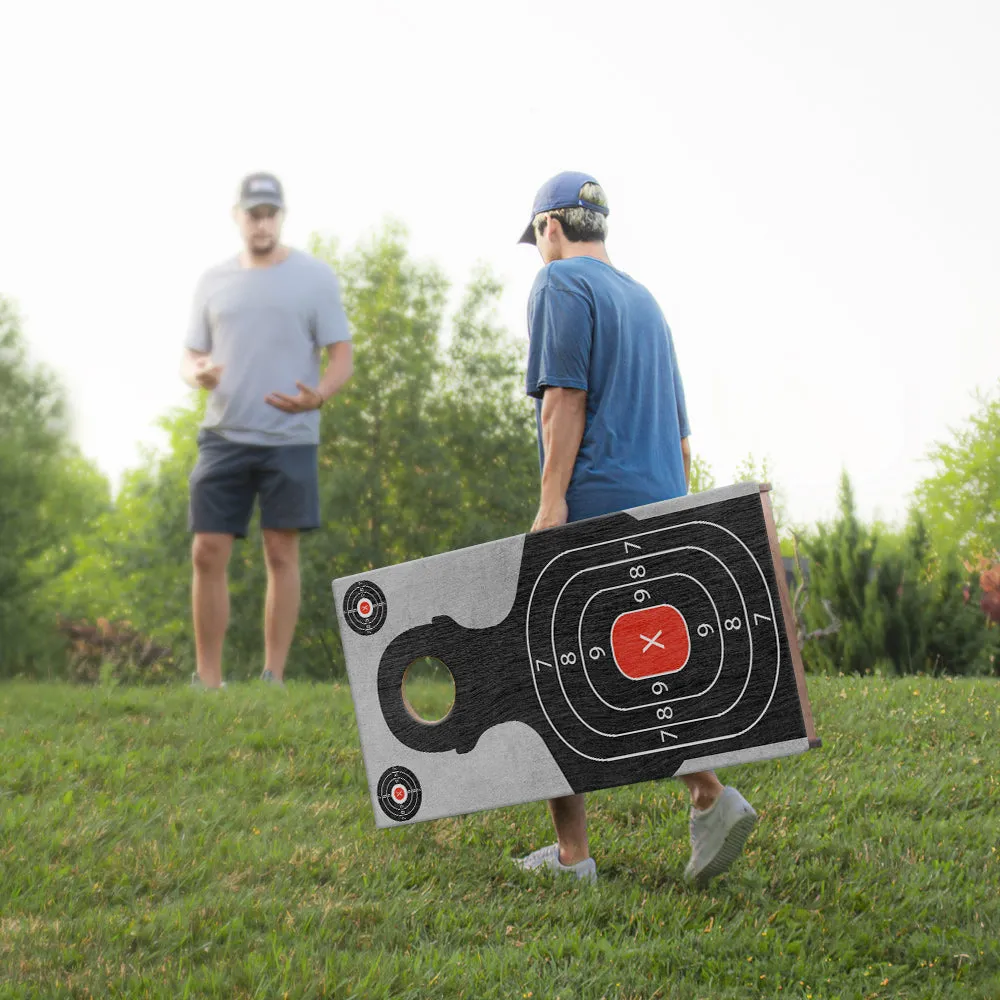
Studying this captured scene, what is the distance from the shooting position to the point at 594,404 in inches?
136

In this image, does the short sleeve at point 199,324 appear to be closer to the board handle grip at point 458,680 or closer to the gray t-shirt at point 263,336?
the gray t-shirt at point 263,336

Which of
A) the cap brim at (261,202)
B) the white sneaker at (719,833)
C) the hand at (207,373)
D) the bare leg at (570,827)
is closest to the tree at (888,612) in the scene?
the hand at (207,373)

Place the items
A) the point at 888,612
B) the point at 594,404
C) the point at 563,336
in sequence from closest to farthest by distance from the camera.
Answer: the point at 563,336
the point at 594,404
the point at 888,612

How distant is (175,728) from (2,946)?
2236 mm

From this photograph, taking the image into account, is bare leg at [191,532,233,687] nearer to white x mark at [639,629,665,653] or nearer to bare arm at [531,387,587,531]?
bare arm at [531,387,587,531]

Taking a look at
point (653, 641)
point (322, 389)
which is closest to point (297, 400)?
point (322, 389)

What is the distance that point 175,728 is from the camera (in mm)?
5086

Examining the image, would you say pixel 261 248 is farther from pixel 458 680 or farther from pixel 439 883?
pixel 439 883

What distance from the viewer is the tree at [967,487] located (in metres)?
33.5

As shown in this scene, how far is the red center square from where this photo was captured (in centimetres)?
300

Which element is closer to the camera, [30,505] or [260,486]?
[260,486]

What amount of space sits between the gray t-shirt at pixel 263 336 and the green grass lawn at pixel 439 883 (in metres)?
1.78

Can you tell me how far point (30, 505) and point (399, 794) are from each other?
11225 mm

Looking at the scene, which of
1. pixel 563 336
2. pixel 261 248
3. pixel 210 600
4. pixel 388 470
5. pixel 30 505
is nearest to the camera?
pixel 563 336
